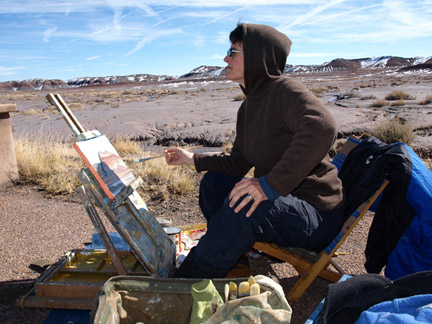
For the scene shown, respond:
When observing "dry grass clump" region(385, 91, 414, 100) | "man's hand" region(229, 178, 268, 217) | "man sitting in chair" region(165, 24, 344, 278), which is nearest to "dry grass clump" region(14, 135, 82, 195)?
"man sitting in chair" region(165, 24, 344, 278)

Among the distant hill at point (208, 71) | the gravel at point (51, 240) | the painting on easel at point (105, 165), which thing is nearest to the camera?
the painting on easel at point (105, 165)

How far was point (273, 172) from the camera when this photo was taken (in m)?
1.95

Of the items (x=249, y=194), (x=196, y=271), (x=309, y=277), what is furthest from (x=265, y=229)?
(x=309, y=277)

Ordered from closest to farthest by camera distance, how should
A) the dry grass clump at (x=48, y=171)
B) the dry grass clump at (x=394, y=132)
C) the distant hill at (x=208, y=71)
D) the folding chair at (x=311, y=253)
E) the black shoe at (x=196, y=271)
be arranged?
the black shoe at (x=196, y=271)
the folding chair at (x=311, y=253)
the dry grass clump at (x=48, y=171)
the dry grass clump at (x=394, y=132)
the distant hill at (x=208, y=71)

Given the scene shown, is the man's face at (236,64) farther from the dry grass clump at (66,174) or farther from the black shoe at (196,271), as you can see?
the dry grass clump at (66,174)

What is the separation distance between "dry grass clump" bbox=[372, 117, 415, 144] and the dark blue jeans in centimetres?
654

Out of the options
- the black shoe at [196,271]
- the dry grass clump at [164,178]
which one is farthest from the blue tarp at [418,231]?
the dry grass clump at [164,178]

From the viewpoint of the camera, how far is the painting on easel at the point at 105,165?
220cm

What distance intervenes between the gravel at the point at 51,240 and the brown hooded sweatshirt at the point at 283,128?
889 mm

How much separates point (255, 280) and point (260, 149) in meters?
0.92

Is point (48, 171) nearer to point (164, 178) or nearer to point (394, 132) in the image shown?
point (164, 178)

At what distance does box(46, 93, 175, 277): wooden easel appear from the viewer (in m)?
2.24

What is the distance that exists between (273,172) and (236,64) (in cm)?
78

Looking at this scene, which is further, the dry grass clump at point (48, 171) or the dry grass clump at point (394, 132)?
the dry grass clump at point (394, 132)
